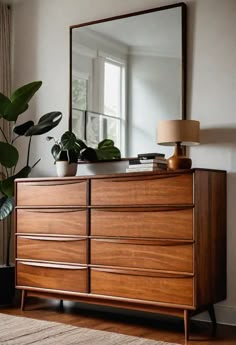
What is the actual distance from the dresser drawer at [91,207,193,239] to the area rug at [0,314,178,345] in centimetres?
65

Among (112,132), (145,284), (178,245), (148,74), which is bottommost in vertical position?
(145,284)

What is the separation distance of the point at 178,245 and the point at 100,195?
69 centimetres

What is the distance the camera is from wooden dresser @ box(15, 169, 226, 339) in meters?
3.35

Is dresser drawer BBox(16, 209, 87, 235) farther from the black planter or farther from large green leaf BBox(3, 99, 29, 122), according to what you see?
large green leaf BBox(3, 99, 29, 122)

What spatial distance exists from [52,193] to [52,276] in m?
0.61

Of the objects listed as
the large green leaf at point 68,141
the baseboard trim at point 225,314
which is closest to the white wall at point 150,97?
the large green leaf at point 68,141

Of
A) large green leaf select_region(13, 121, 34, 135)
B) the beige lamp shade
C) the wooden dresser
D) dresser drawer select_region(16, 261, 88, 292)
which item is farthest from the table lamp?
large green leaf select_region(13, 121, 34, 135)

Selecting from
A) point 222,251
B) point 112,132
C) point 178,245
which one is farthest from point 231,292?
point 112,132

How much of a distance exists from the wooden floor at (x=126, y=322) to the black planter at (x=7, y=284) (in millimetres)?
88

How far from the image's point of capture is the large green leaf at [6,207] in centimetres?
431

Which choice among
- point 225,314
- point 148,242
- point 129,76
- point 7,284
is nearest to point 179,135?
point 148,242

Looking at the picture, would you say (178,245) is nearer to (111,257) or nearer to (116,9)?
(111,257)

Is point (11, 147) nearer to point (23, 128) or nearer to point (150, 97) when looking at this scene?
point (23, 128)

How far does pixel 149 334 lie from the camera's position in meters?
3.39
